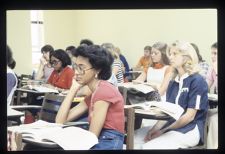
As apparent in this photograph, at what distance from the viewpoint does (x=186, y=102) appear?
2660 millimetres

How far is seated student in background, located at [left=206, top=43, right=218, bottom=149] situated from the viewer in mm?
2664

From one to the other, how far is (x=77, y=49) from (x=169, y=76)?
0.69 m

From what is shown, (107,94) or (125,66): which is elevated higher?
(125,66)

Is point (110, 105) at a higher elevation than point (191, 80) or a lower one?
lower

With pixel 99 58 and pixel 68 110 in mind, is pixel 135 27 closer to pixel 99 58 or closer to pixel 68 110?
pixel 99 58

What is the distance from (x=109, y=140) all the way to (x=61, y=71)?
61 centimetres

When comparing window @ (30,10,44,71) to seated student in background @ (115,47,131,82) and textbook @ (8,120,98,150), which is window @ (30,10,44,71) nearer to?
textbook @ (8,120,98,150)

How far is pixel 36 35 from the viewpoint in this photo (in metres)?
2.77

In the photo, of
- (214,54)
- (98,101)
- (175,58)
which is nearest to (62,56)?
(98,101)

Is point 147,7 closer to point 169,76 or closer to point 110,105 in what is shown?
point 169,76

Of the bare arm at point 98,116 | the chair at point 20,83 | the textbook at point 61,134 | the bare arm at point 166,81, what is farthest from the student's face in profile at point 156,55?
the chair at point 20,83

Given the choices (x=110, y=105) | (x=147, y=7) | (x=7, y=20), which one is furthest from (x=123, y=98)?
(x=7, y=20)

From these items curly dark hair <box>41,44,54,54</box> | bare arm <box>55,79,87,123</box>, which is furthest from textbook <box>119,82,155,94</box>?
curly dark hair <box>41,44,54,54</box>

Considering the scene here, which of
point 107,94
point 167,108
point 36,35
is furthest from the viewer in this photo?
point 36,35
